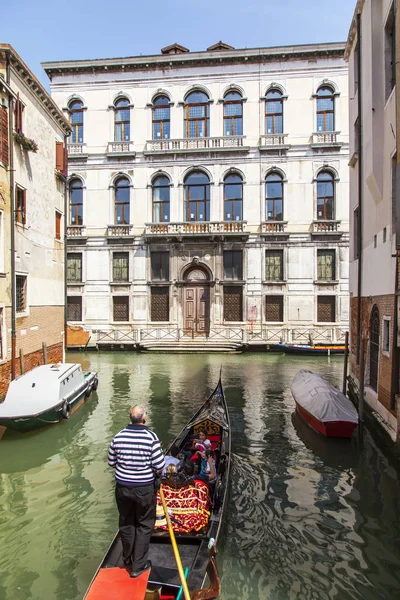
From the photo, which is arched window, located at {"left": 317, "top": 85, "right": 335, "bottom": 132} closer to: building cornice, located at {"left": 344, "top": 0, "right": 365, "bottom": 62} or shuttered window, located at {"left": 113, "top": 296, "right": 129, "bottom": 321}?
building cornice, located at {"left": 344, "top": 0, "right": 365, "bottom": 62}

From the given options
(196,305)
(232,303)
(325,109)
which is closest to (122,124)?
(196,305)

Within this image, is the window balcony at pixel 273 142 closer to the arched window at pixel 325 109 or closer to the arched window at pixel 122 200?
the arched window at pixel 325 109

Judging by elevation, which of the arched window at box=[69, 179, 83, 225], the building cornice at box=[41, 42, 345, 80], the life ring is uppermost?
the building cornice at box=[41, 42, 345, 80]

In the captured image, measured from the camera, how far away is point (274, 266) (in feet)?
73.3

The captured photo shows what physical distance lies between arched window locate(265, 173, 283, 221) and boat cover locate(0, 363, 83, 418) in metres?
15.0

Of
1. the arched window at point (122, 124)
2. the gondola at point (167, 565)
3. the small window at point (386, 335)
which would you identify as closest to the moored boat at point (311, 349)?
the small window at point (386, 335)

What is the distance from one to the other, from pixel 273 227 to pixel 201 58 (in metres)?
9.18

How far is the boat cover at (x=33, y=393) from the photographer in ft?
29.4

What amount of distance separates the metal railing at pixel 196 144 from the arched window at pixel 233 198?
5.28 ft

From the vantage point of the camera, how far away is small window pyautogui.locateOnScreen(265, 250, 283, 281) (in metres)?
22.3

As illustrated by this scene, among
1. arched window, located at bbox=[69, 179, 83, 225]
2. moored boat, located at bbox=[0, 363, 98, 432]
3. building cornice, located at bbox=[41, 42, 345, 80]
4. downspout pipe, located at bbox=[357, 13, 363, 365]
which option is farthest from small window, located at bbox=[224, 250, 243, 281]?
moored boat, located at bbox=[0, 363, 98, 432]

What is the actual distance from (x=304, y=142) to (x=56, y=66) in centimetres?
1327

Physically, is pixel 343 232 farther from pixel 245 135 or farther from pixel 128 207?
pixel 128 207

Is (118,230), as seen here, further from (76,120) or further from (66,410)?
(66,410)
